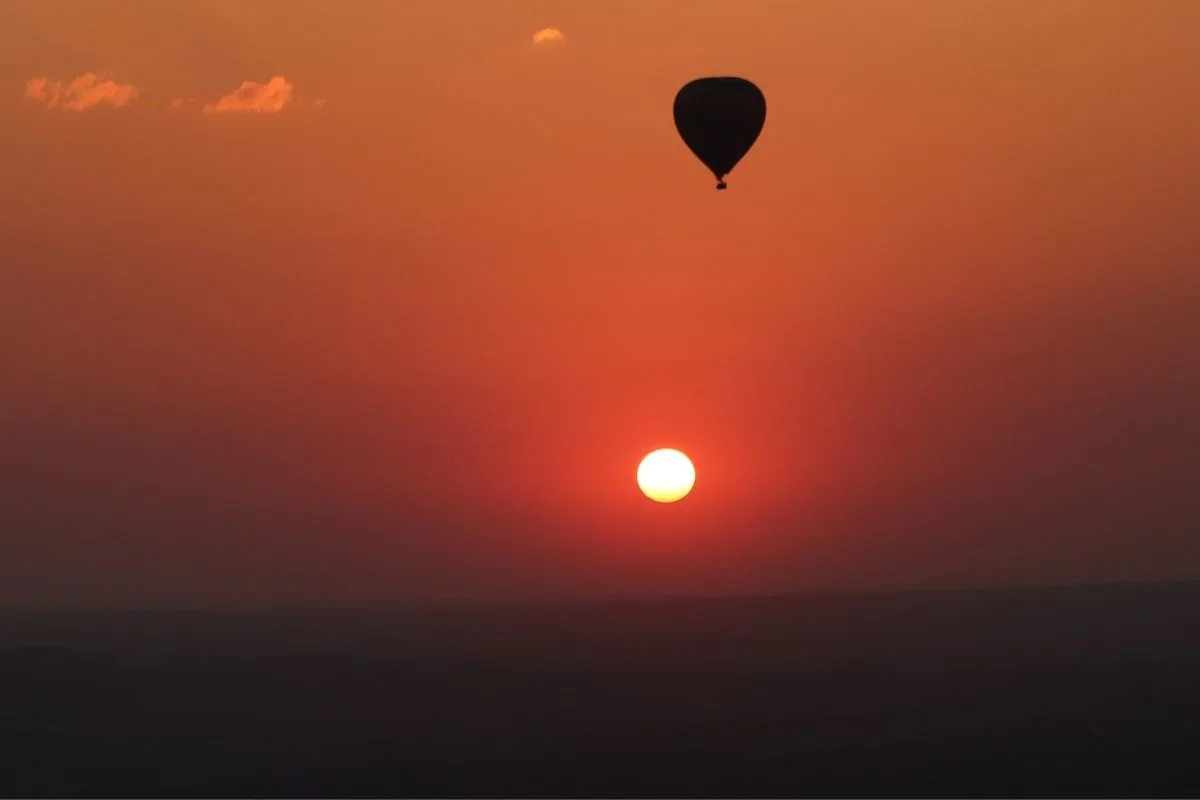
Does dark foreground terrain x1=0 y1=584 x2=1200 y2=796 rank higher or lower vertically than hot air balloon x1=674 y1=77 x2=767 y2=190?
higher

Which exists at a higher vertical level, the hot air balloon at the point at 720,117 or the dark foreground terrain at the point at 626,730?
the dark foreground terrain at the point at 626,730

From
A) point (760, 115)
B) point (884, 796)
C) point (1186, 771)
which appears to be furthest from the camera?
point (1186, 771)

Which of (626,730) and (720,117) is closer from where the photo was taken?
(720,117)

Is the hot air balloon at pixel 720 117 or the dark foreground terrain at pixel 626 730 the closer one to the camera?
the hot air balloon at pixel 720 117

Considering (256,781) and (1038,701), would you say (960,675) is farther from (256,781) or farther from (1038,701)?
(256,781)

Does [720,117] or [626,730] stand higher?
[626,730]

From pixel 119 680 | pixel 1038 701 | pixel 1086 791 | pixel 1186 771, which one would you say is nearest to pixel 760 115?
pixel 1086 791

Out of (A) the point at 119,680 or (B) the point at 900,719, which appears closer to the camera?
(B) the point at 900,719

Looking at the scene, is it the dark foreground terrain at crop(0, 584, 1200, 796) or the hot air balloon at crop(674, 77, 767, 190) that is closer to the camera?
the hot air balloon at crop(674, 77, 767, 190)
